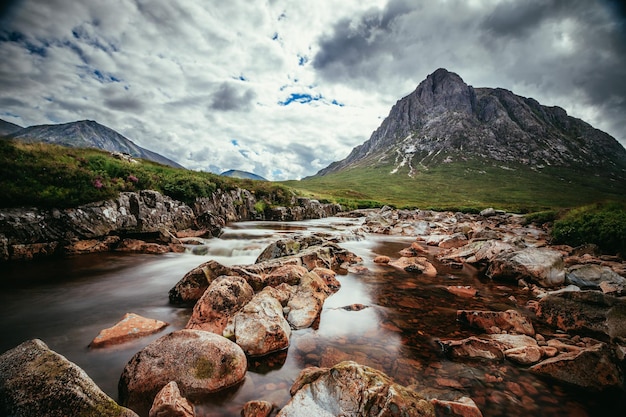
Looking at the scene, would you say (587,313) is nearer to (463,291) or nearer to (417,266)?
(463,291)

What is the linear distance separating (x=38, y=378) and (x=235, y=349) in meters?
2.89

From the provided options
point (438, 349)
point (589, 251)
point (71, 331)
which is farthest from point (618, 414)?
point (589, 251)

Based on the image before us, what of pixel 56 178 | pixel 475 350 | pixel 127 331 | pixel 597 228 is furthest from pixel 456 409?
pixel 56 178

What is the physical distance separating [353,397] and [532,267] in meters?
12.1

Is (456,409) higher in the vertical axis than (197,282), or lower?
lower

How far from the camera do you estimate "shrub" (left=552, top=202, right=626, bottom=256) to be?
1507 centimetres

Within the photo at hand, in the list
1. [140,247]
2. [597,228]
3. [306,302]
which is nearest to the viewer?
[306,302]

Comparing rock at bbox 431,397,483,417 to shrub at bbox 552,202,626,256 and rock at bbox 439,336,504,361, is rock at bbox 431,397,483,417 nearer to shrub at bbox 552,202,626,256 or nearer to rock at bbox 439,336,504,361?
rock at bbox 439,336,504,361

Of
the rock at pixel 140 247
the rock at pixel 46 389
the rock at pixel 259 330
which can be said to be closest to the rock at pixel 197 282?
the rock at pixel 259 330

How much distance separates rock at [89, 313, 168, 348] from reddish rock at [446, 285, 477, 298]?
1058cm

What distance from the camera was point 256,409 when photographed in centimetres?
417

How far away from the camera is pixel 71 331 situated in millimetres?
6969

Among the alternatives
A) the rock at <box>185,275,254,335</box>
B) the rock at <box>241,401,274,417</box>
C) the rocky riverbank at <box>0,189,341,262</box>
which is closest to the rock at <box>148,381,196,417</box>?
the rock at <box>241,401,274,417</box>

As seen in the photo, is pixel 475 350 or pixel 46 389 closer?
pixel 46 389
